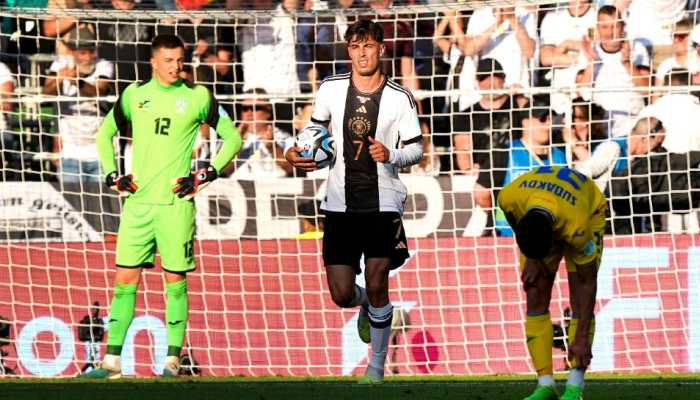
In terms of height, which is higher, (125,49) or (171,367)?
(125,49)

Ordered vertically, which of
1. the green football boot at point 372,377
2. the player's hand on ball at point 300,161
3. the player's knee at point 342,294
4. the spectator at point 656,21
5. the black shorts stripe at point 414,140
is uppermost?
the spectator at point 656,21

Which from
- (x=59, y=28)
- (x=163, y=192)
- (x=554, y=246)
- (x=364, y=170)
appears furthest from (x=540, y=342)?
(x=59, y=28)

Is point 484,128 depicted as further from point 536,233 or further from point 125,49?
point 536,233

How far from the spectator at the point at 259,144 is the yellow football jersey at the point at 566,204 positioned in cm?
534

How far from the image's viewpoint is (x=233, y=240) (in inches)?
428

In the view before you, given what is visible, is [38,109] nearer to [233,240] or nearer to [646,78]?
[233,240]

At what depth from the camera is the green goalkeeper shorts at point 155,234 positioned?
8297mm

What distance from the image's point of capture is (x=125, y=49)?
1159 centimetres

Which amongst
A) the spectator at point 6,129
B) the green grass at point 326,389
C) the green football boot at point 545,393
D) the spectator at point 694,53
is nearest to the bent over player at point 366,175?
the green grass at point 326,389

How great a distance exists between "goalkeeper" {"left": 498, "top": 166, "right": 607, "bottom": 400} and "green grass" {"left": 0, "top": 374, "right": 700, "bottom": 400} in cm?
41

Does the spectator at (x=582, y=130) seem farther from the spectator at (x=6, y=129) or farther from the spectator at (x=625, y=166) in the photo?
the spectator at (x=6, y=129)

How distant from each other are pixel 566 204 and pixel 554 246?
327 mm

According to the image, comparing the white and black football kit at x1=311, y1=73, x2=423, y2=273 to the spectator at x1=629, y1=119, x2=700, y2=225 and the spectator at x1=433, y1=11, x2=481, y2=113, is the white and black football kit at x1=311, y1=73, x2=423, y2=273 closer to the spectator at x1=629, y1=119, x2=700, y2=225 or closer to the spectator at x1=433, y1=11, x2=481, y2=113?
the spectator at x1=433, y1=11, x2=481, y2=113

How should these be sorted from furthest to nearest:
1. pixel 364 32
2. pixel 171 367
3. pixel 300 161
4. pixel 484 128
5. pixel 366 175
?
pixel 484 128 < pixel 171 367 < pixel 366 175 < pixel 364 32 < pixel 300 161
